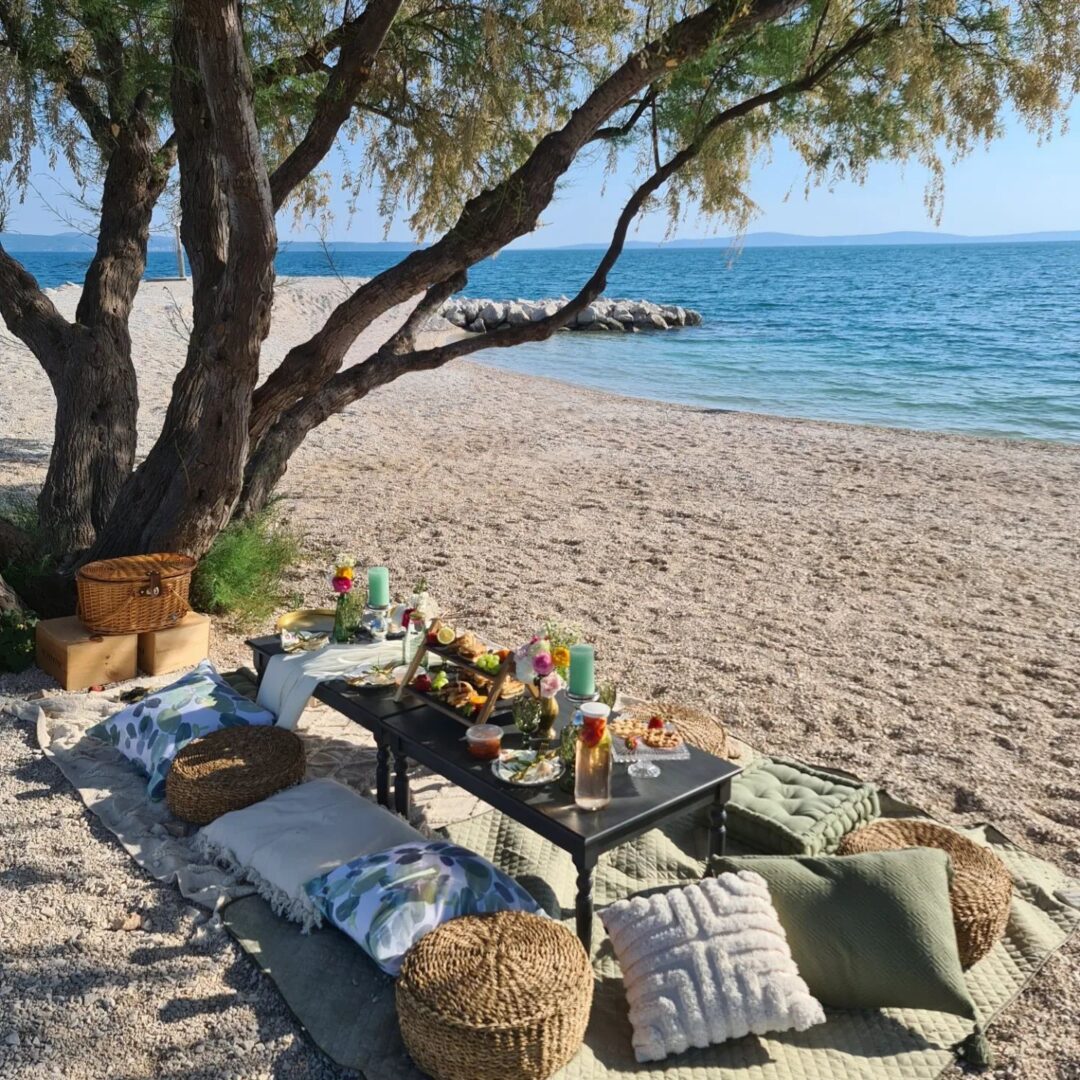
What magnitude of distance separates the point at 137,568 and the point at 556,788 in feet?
9.21

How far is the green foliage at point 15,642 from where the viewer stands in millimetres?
4770

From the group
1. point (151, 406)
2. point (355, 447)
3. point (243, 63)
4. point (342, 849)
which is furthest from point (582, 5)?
point (151, 406)

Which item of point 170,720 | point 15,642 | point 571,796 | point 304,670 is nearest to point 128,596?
point 15,642

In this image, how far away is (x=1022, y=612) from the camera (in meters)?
5.91

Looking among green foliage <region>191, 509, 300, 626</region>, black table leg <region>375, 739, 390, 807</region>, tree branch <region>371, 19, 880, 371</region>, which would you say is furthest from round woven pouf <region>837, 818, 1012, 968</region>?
green foliage <region>191, 509, 300, 626</region>

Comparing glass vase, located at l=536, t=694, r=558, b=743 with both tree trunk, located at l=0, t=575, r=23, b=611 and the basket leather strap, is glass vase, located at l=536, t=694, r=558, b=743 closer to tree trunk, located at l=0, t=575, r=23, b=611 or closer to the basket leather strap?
the basket leather strap

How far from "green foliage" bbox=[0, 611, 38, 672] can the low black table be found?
6.78ft

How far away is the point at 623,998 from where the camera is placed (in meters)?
2.76

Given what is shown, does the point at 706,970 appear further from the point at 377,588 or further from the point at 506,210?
the point at 506,210

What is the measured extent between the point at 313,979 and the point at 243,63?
3410 millimetres

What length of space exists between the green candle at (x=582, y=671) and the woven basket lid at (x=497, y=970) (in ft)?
2.74

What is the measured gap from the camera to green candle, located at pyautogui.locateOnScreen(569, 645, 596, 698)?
3295mm

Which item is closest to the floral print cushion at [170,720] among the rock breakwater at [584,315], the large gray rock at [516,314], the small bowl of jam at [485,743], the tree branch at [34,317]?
the small bowl of jam at [485,743]

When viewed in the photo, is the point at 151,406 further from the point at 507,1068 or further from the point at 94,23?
the point at 507,1068
